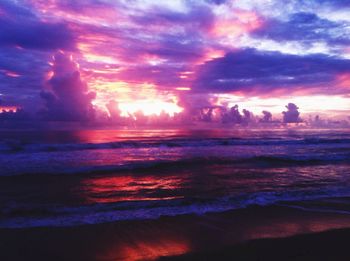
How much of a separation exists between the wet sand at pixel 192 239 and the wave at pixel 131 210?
0.56m

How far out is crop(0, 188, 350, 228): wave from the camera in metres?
9.30

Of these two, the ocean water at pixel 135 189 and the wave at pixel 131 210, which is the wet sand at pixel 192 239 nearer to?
the wave at pixel 131 210

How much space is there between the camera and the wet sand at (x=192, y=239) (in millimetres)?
6758

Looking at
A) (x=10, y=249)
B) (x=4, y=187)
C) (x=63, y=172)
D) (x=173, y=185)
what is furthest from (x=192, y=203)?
(x=63, y=172)

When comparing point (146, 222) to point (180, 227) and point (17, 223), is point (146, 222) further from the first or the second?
point (17, 223)

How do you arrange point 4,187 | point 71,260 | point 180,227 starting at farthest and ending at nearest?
A: point 4,187
point 180,227
point 71,260

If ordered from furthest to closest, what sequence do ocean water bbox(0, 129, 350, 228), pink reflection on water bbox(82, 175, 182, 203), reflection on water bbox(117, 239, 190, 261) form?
1. pink reflection on water bbox(82, 175, 182, 203)
2. ocean water bbox(0, 129, 350, 228)
3. reflection on water bbox(117, 239, 190, 261)

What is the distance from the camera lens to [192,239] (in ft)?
25.5

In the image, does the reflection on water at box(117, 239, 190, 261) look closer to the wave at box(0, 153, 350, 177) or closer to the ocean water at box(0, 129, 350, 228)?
the ocean water at box(0, 129, 350, 228)

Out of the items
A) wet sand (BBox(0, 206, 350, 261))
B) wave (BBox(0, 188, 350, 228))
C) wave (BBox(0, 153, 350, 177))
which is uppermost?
wet sand (BBox(0, 206, 350, 261))

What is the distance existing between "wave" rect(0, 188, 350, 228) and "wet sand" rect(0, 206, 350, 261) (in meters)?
0.56

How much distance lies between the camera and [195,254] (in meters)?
6.79

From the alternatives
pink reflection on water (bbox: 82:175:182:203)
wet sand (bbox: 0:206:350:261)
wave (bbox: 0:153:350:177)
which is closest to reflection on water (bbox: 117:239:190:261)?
wet sand (bbox: 0:206:350:261)

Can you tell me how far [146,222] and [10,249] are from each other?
11.7 ft
